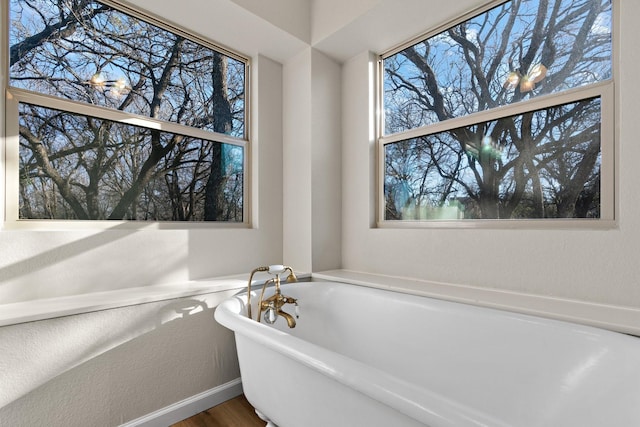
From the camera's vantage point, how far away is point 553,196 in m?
1.62

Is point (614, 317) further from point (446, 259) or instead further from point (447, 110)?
point (447, 110)

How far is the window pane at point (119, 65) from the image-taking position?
5.25ft

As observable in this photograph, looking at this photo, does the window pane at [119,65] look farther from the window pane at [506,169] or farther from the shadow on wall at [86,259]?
the window pane at [506,169]

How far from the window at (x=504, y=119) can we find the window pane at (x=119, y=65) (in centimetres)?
126

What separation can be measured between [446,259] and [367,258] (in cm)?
60

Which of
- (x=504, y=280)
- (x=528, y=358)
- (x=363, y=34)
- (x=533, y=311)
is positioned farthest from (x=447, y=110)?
(x=528, y=358)

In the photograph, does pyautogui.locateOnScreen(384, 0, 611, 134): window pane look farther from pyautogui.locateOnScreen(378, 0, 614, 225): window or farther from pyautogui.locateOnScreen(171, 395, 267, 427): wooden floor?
pyautogui.locateOnScreen(171, 395, 267, 427): wooden floor

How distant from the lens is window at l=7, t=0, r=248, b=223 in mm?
1575

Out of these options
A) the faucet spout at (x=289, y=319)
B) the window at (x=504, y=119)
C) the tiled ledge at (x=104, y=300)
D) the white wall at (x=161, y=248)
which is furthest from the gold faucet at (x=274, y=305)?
the window at (x=504, y=119)

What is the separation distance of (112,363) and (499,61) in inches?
99.1

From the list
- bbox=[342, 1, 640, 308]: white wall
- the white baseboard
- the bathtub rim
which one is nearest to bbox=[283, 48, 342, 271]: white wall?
bbox=[342, 1, 640, 308]: white wall

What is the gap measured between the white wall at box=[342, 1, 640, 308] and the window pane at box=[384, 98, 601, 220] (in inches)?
5.4

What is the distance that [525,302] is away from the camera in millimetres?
Answer: 1454

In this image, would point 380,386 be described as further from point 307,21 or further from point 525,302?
point 307,21
